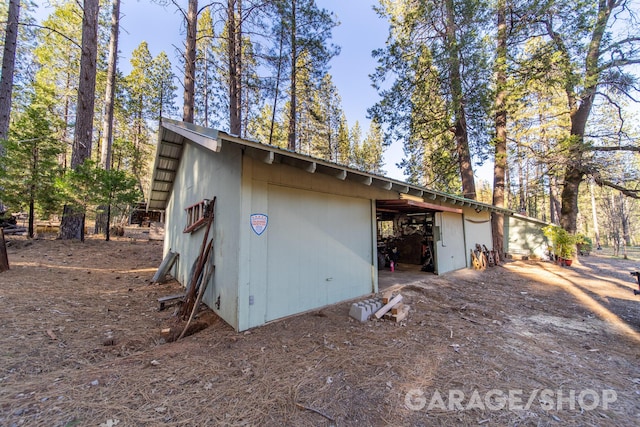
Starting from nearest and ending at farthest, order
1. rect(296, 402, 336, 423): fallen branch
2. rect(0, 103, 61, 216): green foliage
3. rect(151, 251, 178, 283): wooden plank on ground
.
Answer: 1. rect(296, 402, 336, 423): fallen branch
2. rect(151, 251, 178, 283): wooden plank on ground
3. rect(0, 103, 61, 216): green foliage

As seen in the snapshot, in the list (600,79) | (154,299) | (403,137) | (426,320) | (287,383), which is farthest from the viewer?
(403,137)

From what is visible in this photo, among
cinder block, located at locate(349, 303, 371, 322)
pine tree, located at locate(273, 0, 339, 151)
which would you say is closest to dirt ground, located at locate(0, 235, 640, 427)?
cinder block, located at locate(349, 303, 371, 322)

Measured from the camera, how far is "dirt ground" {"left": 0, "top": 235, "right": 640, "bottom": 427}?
2166 mm

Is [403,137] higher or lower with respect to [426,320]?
higher

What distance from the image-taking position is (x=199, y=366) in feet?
9.34

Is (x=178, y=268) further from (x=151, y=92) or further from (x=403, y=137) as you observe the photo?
(x=151, y=92)

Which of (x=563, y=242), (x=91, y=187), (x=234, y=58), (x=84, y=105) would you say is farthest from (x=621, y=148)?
(x=84, y=105)

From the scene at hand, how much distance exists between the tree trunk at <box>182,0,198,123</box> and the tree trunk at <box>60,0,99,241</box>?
10.5 feet

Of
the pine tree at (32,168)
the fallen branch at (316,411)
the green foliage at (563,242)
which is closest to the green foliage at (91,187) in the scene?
the pine tree at (32,168)

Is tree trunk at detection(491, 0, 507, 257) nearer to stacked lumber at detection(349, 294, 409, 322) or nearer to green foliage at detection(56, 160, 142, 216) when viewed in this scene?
stacked lumber at detection(349, 294, 409, 322)

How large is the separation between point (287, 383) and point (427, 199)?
681cm

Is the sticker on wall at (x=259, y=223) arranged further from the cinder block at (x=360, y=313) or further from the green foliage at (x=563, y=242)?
the green foliage at (x=563, y=242)

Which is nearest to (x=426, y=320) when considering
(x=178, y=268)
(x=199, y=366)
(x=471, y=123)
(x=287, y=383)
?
(x=287, y=383)

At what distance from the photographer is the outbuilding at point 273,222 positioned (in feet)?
12.4
